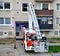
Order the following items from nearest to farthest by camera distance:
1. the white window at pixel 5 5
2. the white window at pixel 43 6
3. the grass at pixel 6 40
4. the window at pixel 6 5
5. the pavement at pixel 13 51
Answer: the pavement at pixel 13 51
the grass at pixel 6 40
the white window at pixel 5 5
the window at pixel 6 5
the white window at pixel 43 6

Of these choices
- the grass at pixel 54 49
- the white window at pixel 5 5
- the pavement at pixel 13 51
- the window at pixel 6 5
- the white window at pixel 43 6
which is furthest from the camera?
the white window at pixel 43 6

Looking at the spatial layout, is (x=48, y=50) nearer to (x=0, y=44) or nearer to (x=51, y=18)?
(x=0, y=44)

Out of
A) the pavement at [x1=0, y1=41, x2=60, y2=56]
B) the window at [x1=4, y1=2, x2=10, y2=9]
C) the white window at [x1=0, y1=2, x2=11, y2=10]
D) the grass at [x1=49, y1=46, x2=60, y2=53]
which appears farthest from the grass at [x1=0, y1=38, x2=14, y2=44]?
the grass at [x1=49, y1=46, x2=60, y2=53]

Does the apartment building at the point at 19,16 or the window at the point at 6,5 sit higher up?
the window at the point at 6,5

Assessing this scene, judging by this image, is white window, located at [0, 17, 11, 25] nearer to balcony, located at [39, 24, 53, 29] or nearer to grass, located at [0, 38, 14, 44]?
grass, located at [0, 38, 14, 44]

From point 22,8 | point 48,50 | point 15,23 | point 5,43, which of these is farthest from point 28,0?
point 48,50

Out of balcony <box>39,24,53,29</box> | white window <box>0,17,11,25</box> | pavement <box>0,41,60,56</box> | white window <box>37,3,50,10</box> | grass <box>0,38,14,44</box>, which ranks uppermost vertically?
white window <box>37,3,50,10</box>

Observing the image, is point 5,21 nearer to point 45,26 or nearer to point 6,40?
point 6,40

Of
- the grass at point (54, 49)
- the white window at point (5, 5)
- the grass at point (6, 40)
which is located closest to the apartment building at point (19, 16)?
the white window at point (5, 5)

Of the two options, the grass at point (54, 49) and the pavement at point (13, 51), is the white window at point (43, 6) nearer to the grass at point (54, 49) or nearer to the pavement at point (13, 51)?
the pavement at point (13, 51)

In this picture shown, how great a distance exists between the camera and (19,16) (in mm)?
38281

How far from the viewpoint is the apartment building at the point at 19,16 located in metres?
38.1

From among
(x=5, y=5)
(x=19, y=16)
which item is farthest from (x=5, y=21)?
(x=5, y=5)

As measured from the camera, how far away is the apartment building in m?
38.1
